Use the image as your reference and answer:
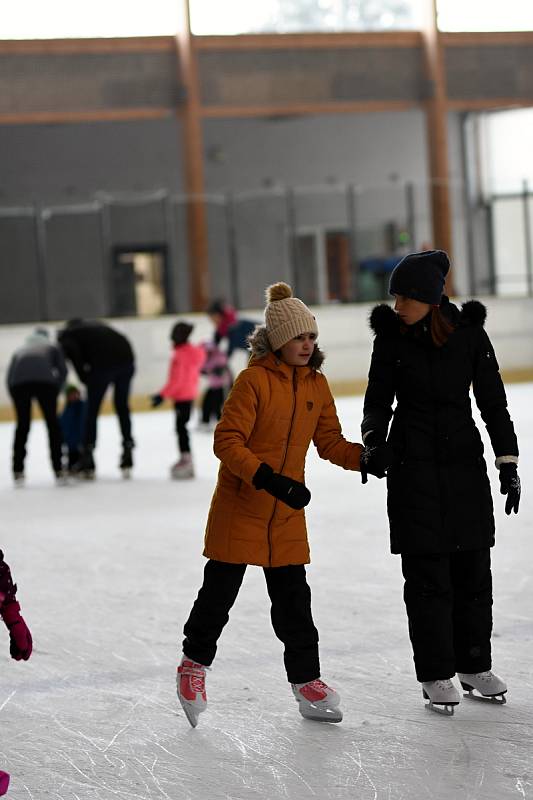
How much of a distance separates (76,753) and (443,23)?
61.7 ft

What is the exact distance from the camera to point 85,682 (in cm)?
399

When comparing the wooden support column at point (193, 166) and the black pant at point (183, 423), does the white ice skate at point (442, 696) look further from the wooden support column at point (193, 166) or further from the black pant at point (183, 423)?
the wooden support column at point (193, 166)

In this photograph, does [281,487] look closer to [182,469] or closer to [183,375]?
[182,469]

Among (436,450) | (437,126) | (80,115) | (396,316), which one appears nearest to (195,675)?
(436,450)

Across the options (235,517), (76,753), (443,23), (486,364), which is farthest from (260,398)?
(443,23)

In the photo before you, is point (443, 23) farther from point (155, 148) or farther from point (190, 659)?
point (190, 659)

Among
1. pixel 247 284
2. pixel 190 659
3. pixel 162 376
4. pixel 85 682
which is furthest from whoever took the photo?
pixel 247 284

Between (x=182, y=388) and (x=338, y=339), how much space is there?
874cm

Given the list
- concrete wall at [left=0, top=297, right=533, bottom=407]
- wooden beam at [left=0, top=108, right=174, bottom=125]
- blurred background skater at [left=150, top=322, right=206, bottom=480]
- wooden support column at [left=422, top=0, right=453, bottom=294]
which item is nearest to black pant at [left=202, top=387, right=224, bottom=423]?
blurred background skater at [left=150, top=322, right=206, bottom=480]

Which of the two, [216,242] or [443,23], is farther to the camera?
[443,23]

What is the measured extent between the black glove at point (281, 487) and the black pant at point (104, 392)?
594 centimetres

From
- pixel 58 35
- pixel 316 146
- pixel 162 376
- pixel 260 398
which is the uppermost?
pixel 58 35

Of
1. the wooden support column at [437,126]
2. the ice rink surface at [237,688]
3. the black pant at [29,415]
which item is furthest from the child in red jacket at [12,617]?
the wooden support column at [437,126]

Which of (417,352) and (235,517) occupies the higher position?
(417,352)
